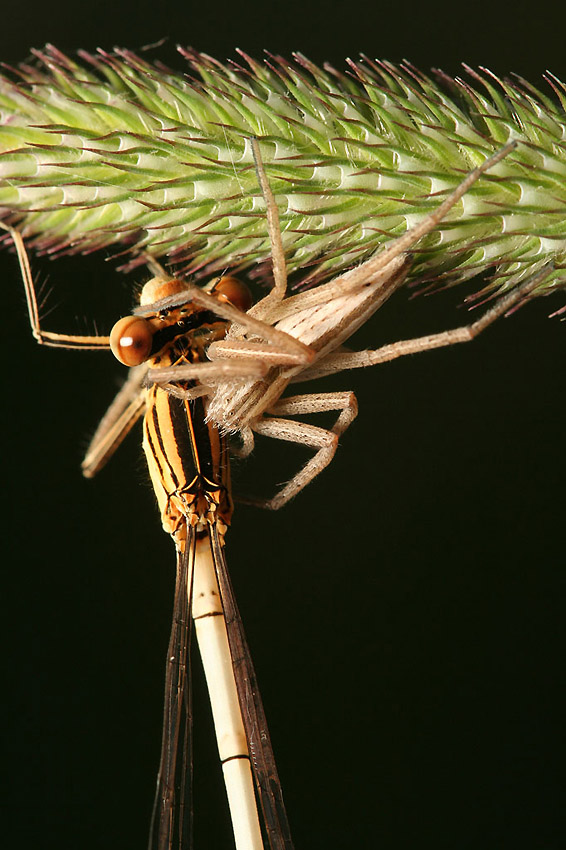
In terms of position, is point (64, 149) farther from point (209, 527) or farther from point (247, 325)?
point (209, 527)

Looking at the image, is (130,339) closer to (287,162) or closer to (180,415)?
(180,415)

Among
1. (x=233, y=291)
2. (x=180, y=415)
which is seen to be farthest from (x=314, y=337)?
(x=180, y=415)

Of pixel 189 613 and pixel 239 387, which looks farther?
pixel 189 613

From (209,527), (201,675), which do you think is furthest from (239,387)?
(201,675)

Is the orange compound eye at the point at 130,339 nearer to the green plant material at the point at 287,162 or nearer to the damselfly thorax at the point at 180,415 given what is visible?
the damselfly thorax at the point at 180,415

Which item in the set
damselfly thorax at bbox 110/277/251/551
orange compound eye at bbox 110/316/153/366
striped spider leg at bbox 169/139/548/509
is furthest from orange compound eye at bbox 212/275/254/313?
orange compound eye at bbox 110/316/153/366

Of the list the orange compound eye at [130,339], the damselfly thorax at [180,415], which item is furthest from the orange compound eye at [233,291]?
the orange compound eye at [130,339]

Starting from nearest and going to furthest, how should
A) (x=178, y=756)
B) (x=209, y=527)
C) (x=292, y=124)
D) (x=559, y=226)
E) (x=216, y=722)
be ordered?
(x=559, y=226) < (x=292, y=124) < (x=209, y=527) < (x=178, y=756) < (x=216, y=722)
